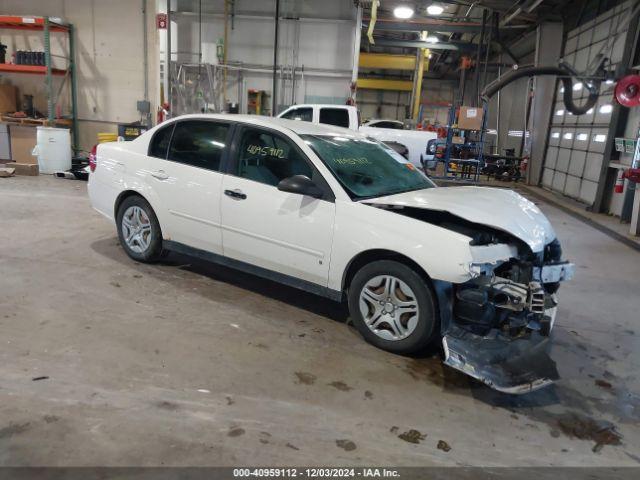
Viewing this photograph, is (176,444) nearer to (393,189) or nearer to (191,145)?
(393,189)

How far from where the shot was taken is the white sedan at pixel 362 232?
3080 millimetres

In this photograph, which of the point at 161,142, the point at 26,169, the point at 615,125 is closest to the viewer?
the point at 161,142

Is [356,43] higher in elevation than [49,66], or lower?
higher

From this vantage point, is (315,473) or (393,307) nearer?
(315,473)

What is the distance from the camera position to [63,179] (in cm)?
1006

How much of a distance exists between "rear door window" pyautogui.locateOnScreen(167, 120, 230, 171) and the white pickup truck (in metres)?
6.76

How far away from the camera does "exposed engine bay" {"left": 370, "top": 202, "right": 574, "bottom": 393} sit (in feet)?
9.57

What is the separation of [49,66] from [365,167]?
10.3m

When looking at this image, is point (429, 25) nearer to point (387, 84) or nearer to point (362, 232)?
point (387, 84)

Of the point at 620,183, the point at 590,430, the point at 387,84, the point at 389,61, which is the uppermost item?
the point at 389,61

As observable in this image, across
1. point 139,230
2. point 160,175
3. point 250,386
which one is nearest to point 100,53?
point 139,230

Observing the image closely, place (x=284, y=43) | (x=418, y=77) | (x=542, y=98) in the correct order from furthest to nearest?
(x=418, y=77)
(x=284, y=43)
(x=542, y=98)

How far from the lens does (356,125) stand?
434 inches

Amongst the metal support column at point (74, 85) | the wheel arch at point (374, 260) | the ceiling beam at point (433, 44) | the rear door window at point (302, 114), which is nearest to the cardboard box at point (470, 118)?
the rear door window at point (302, 114)
